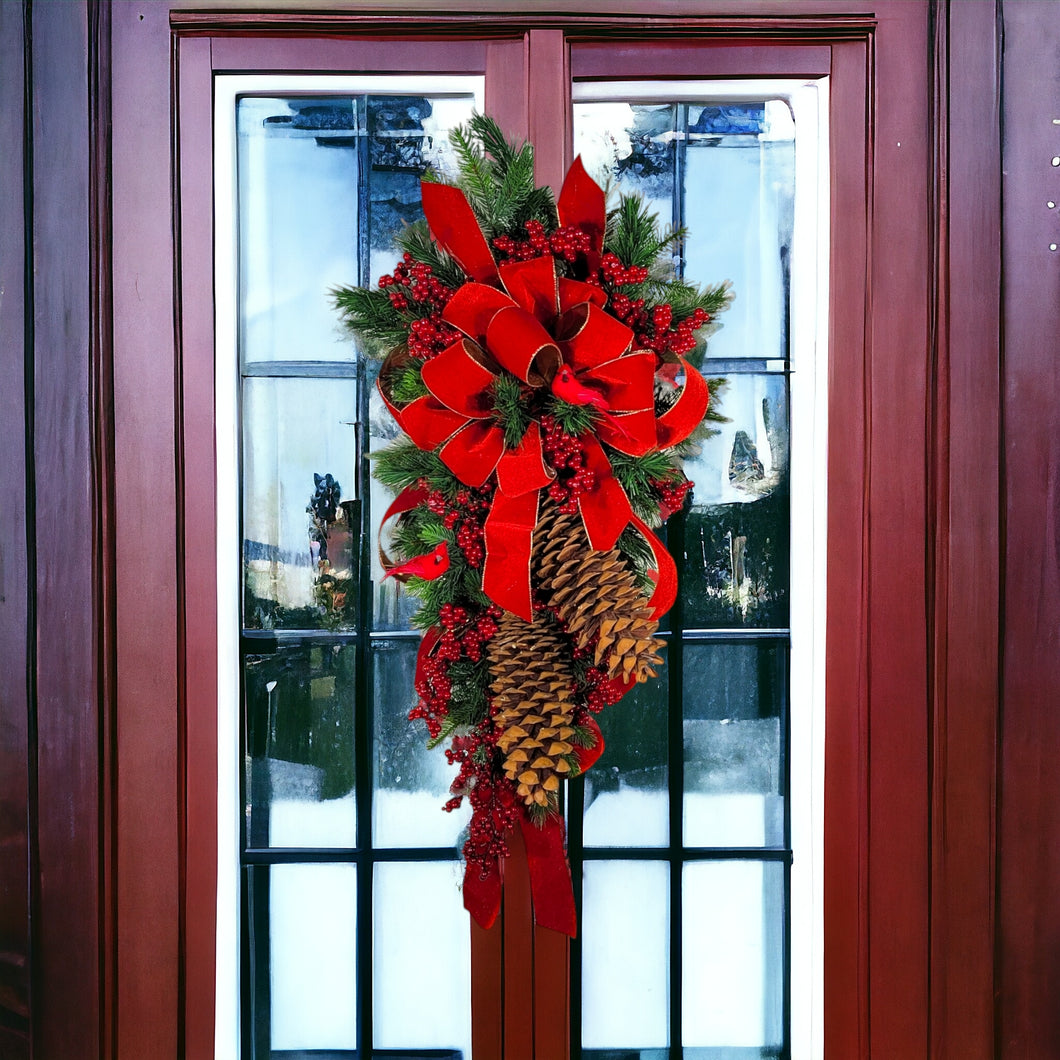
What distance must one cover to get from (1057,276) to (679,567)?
0.69 m

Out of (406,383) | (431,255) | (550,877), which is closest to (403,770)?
(550,877)

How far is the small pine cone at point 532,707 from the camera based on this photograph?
0.82 m

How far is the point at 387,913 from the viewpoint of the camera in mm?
1104

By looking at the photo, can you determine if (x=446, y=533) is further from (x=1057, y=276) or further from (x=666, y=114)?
(x=1057, y=276)

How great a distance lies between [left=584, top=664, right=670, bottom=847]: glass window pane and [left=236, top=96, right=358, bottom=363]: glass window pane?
711mm

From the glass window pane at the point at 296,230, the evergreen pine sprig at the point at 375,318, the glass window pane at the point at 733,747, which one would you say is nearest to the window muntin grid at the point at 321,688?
the glass window pane at the point at 296,230

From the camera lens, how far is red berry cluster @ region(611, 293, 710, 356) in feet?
2.77

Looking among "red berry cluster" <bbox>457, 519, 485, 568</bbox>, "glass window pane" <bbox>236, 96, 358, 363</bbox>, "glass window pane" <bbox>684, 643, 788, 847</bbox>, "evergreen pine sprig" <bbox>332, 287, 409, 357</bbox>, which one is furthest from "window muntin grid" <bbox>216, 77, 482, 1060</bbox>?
"glass window pane" <bbox>684, 643, 788, 847</bbox>

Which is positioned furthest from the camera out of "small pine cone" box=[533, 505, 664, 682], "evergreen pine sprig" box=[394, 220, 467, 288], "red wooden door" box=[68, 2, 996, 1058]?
"red wooden door" box=[68, 2, 996, 1058]

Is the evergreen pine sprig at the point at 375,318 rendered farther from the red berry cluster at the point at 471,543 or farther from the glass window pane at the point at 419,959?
the glass window pane at the point at 419,959

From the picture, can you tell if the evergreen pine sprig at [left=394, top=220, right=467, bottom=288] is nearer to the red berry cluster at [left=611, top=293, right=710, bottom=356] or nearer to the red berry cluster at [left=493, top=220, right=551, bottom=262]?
the red berry cluster at [left=493, top=220, right=551, bottom=262]

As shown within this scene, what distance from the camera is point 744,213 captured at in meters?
1.09

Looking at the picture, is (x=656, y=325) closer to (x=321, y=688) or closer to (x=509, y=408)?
(x=509, y=408)

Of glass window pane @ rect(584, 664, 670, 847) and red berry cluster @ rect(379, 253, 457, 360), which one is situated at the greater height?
red berry cluster @ rect(379, 253, 457, 360)
